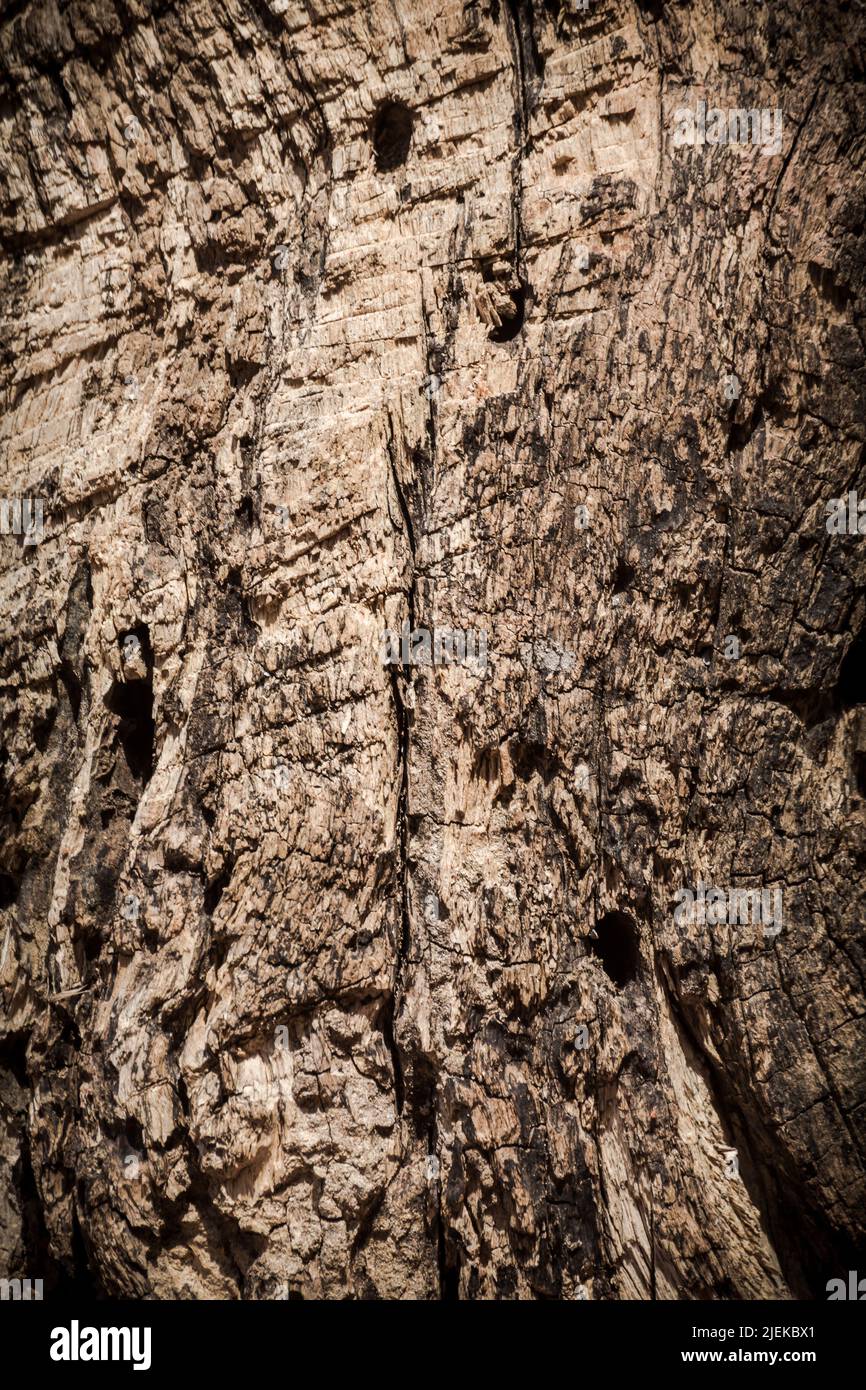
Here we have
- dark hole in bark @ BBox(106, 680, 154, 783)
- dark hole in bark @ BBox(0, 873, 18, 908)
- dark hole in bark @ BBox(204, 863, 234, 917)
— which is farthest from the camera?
dark hole in bark @ BBox(0, 873, 18, 908)

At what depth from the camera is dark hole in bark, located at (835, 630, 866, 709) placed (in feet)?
11.0

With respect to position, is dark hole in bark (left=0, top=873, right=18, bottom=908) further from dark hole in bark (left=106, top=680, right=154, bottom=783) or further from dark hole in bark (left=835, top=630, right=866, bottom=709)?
dark hole in bark (left=835, top=630, right=866, bottom=709)

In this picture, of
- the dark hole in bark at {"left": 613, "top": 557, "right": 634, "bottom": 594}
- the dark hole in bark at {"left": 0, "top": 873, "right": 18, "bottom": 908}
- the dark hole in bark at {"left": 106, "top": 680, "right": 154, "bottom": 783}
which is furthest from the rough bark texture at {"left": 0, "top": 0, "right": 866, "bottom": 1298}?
the dark hole in bark at {"left": 0, "top": 873, "right": 18, "bottom": 908}

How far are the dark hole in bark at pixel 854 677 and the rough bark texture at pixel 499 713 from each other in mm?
12

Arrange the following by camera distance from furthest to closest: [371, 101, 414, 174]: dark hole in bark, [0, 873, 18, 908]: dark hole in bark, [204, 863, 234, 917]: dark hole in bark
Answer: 1. [0, 873, 18, 908]: dark hole in bark
2. [371, 101, 414, 174]: dark hole in bark
3. [204, 863, 234, 917]: dark hole in bark

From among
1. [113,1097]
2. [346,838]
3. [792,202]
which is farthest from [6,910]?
[792,202]

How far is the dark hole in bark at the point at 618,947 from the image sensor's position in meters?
3.25

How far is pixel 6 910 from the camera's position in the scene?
3961mm

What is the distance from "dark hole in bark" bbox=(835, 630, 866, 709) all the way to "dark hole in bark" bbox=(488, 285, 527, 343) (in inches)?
58.9

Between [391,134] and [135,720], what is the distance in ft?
7.35

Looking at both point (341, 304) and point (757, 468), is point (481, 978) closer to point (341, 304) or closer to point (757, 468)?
point (757, 468)

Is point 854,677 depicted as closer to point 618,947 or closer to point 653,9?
point 618,947

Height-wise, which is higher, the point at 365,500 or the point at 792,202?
the point at 792,202

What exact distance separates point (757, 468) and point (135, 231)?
2.46 meters
